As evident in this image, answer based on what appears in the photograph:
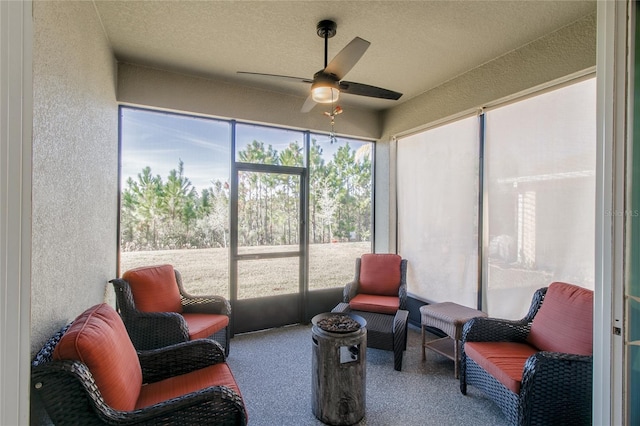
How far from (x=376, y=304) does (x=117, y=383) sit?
2593 mm

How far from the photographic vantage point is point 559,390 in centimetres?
182

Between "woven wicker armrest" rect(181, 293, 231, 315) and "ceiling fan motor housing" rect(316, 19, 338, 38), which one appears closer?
"ceiling fan motor housing" rect(316, 19, 338, 38)

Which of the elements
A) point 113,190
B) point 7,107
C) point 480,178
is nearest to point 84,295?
point 113,190

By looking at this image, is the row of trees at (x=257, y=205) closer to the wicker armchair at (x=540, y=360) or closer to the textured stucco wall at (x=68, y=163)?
the textured stucco wall at (x=68, y=163)

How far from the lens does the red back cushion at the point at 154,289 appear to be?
279cm

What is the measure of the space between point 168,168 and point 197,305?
5.18ft

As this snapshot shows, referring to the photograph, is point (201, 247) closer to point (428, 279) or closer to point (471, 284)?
point (428, 279)

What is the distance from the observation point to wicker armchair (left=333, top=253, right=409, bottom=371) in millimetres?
2889

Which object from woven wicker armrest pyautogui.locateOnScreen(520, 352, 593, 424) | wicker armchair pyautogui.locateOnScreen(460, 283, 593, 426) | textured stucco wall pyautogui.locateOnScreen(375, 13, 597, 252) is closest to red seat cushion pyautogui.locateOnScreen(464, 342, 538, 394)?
wicker armchair pyautogui.locateOnScreen(460, 283, 593, 426)

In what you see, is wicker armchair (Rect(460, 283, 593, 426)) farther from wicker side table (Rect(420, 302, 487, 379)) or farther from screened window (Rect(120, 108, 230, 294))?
screened window (Rect(120, 108, 230, 294))

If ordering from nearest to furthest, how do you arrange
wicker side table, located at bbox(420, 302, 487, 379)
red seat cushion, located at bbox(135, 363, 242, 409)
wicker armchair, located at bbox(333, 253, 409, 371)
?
red seat cushion, located at bbox(135, 363, 242, 409) → wicker side table, located at bbox(420, 302, 487, 379) → wicker armchair, located at bbox(333, 253, 409, 371)

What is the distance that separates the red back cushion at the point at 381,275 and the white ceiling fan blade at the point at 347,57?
2464 mm

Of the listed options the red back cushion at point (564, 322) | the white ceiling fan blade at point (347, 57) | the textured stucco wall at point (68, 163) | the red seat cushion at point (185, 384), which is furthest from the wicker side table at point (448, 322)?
the textured stucco wall at point (68, 163)

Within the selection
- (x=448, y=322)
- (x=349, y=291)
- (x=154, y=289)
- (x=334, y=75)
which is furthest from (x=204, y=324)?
(x=334, y=75)
